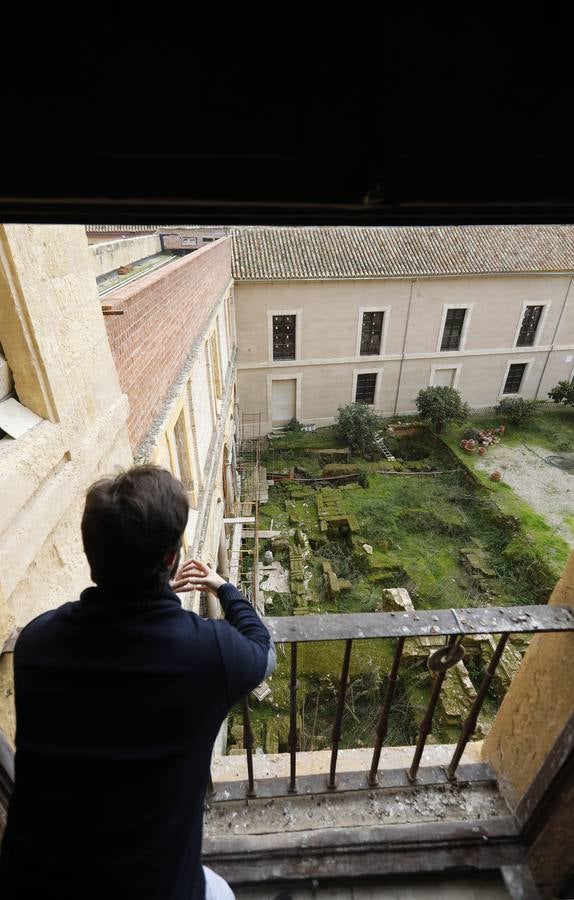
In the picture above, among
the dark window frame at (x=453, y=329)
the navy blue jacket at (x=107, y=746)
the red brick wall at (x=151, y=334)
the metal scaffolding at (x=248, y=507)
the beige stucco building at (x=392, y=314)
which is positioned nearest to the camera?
the navy blue jacket at (x=107, y=746)

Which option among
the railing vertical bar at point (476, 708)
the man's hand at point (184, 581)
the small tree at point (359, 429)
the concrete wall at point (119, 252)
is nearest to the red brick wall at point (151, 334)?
the concrete wall at point (119, 252)

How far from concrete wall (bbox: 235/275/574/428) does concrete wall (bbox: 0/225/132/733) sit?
12.7 meters

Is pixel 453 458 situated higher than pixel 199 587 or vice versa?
pixel 199 587

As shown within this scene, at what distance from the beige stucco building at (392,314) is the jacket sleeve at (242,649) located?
535 inches

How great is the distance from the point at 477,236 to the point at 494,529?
11603mm

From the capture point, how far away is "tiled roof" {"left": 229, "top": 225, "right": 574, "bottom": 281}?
14.1 meters

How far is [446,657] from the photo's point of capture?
1516mm

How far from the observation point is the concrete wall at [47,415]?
148 cm

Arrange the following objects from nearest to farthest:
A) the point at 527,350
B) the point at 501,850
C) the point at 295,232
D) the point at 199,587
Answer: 1. the point at 199,587
2. the point at 501,850
3. the point at 295,232
4. the point at 527,350

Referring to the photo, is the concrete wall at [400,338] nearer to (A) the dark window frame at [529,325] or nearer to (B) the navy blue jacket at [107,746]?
(A) the dark window frame at [529,325]
